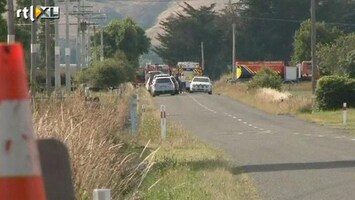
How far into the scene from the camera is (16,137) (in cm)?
390

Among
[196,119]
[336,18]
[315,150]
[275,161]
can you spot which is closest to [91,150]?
[275,161]

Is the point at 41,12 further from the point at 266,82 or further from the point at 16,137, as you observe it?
the point at 266,82

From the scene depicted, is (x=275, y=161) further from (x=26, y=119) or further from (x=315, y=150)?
(x=26, y=119)

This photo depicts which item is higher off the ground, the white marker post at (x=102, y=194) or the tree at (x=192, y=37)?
the tree at (x=192, y=37)

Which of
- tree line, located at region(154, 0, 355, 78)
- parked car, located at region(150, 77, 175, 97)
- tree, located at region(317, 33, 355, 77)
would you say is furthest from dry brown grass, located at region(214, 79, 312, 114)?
tree line, located at region(154, 0, 355, 78)

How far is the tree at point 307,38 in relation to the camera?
10019cm

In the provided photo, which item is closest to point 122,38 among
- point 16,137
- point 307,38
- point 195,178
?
point 307,38

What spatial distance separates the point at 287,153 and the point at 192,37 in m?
102

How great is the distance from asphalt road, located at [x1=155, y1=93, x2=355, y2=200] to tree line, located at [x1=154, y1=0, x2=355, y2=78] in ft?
212

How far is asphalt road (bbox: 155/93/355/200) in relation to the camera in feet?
46.6

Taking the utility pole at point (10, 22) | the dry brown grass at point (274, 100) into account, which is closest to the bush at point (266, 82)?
the dry brown grass at point (274, 100)

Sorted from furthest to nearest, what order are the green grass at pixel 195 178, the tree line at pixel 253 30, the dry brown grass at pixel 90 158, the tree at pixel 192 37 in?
the tree at pixel 192 37 < the tree line at pixel 253 30 < the green grass at pixel 195 178 < the dry brown grass at pixel 90 158

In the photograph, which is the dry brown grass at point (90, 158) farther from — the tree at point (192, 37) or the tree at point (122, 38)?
the tree at point (192, 37)

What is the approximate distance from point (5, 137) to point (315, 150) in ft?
61.2
